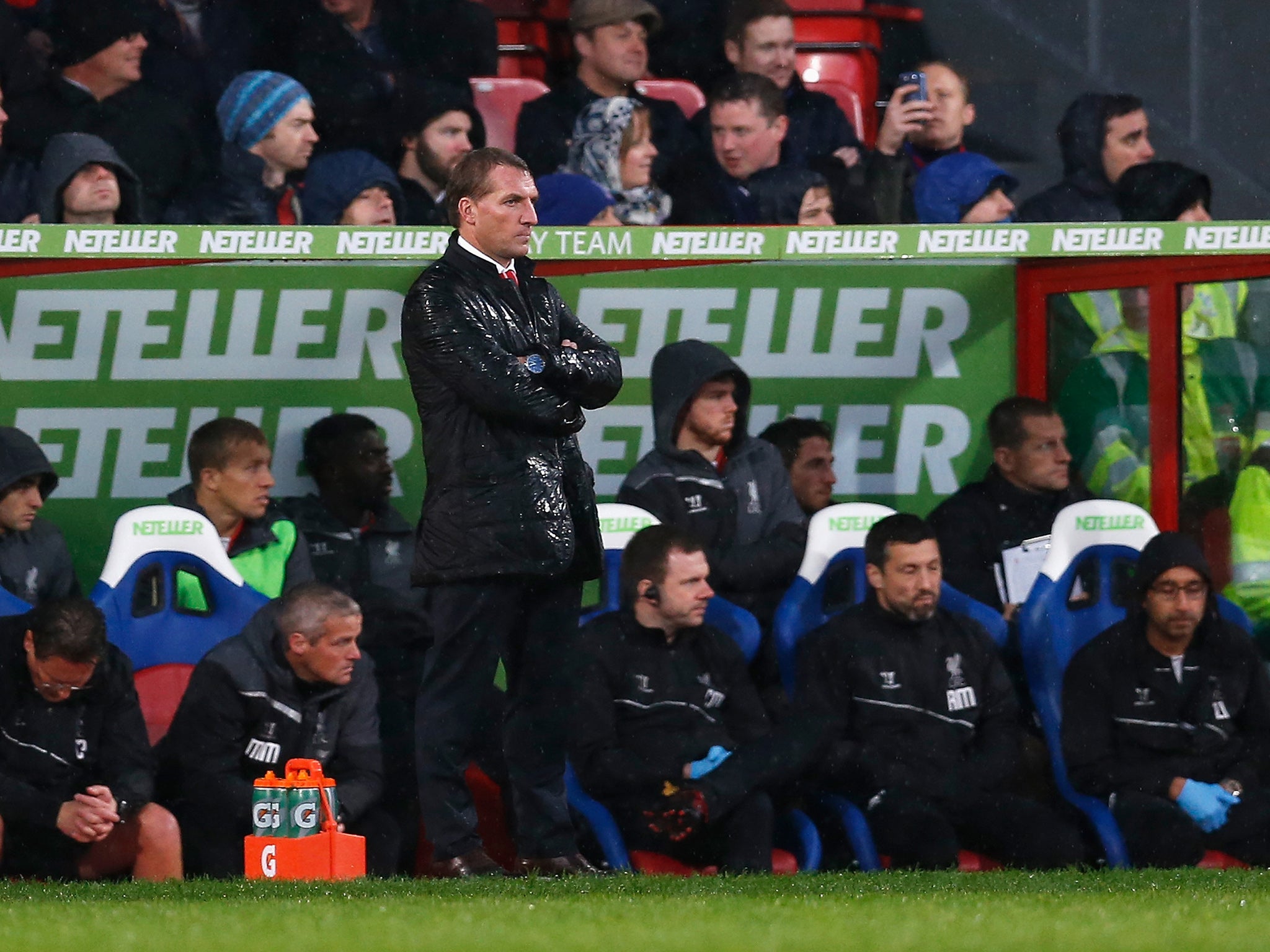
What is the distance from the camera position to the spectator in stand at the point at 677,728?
740cm

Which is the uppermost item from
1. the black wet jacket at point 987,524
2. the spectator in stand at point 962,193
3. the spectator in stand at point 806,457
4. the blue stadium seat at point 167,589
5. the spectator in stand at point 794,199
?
the spectator in stand at point 962,193

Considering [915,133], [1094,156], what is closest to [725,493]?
[915,133]

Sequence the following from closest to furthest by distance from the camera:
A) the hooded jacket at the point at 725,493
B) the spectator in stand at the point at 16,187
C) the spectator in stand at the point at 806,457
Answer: the hooded jacket at the point at 725,493 → the spectator in stand at the point at 806,457 → the spectator in stand at the point at 16,187

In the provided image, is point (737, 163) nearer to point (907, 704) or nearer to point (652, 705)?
point (907, 704)

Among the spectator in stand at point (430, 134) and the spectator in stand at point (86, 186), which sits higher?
the spectator in stand at point (430, 134)

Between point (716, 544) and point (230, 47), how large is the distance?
3536mm

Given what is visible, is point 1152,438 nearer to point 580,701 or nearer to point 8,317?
point 580,701

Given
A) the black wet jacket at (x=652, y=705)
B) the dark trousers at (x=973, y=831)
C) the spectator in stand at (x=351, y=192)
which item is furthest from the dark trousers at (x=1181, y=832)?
the spectator in stand at (x=351, y=192)

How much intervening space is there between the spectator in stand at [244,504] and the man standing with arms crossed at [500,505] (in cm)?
199

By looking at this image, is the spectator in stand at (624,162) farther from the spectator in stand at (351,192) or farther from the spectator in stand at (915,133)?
the spectator in stand at (915,133)

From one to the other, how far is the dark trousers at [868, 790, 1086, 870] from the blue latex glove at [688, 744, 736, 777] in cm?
52

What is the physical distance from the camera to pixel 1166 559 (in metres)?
7.97

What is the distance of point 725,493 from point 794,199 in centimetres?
196

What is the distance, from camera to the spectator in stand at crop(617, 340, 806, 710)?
8.27 meters
